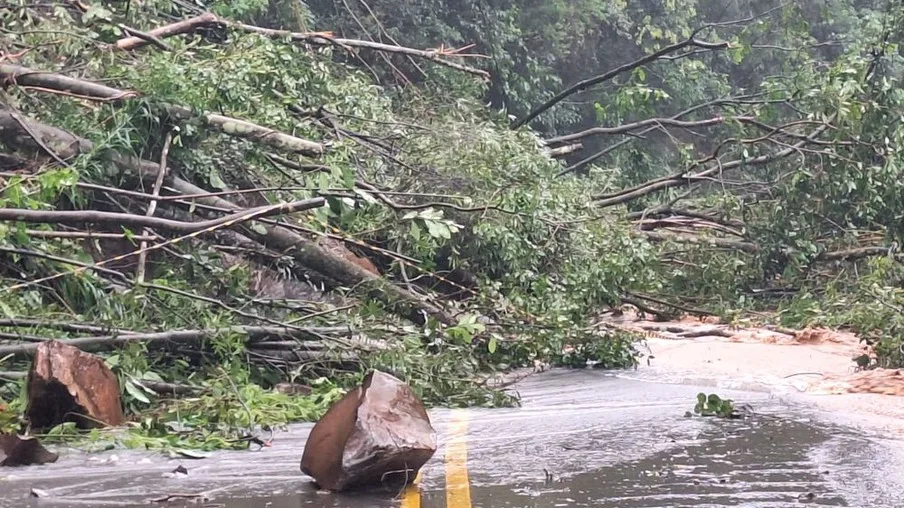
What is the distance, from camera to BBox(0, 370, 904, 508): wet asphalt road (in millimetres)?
3258

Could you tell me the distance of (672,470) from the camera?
12.0 feet

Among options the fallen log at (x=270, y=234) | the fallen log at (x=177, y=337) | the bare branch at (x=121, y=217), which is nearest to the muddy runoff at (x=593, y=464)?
the fallen log at (x=177, y=337)

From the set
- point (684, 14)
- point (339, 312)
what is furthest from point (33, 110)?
point (684, 14)

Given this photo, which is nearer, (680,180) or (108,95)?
(108,95)

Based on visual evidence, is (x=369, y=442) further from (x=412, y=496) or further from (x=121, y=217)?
(x=121, y=217)

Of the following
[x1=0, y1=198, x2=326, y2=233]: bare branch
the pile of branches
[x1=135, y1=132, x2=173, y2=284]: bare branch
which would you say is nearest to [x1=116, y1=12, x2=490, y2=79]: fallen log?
the pile of branches

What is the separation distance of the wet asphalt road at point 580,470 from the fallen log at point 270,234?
196 centimetres

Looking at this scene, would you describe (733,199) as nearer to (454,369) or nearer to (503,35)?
(454,369)

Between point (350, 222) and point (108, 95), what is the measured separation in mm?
1889

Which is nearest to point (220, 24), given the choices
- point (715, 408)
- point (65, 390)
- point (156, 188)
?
point (156, 188)

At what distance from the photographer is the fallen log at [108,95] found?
651 centimetres

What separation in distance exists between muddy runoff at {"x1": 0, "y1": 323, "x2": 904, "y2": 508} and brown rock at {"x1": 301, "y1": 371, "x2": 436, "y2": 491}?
63 mm

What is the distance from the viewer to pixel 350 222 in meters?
6.27

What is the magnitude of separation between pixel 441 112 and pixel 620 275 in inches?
109
